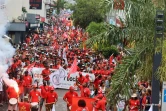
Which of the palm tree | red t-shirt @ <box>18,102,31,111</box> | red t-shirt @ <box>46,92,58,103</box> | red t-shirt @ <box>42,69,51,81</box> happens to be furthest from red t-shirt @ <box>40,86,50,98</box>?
red t-shirt @ <box>42,69,51,81</box>

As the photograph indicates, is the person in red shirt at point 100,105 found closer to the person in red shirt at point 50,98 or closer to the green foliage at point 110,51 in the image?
the person in red shirt at point 50,98

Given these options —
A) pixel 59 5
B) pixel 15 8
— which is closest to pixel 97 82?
pixel 15 8

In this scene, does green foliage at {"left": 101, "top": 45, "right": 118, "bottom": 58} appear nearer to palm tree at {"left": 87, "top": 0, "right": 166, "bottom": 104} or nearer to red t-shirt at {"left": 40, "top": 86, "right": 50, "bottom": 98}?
red t-shirt at {"left": 40, "top": 86, "right": 50, "bottom": 98}

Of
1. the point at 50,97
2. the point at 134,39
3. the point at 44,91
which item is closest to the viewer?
the point at 134,39

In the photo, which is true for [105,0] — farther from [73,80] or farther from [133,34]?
[73,80]

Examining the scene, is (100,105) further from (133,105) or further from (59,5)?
(59,5)

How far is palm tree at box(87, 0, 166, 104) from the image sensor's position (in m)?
12.1

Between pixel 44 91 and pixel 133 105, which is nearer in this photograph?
pixel 133 105

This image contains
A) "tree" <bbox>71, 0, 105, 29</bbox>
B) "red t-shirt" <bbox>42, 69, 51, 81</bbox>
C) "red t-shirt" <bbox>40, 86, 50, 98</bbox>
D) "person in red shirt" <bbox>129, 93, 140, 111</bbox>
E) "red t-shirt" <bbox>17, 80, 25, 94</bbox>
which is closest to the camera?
"person in red shirt" <bbox>129, 93, 140, 111</bbox>

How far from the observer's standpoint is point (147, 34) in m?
12.5

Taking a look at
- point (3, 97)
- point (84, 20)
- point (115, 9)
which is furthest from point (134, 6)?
point (84, 20)

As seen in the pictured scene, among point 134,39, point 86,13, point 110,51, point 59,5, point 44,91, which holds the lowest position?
point 59,5

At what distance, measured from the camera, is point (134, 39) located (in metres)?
12.5

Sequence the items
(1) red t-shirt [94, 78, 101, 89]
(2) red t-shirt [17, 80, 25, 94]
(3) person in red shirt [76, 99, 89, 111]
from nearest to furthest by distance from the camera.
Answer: (3) person in red shirt [76, 99, 89, 111]
(2) red t-shirt [17, 80, 25, 94]
(1) red t-shirt [94, 78, 101, 89]
